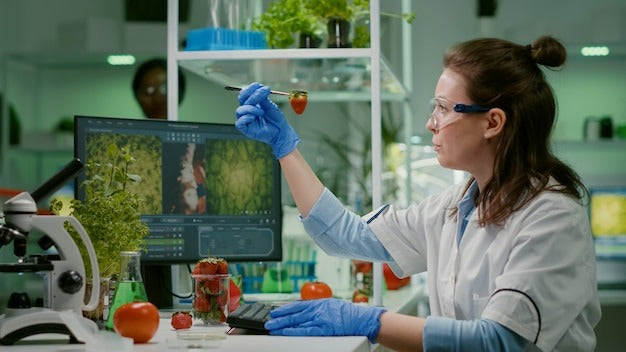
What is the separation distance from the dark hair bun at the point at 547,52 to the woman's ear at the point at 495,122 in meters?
0.16

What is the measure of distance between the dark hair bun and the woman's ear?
0.54ft

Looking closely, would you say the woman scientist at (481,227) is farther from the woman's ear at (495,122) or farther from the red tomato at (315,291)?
the red tomato at (315,291)

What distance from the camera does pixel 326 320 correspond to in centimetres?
203

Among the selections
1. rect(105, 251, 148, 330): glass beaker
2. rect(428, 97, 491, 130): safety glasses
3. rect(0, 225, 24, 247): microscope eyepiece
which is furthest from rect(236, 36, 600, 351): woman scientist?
rect(0, 225, 24, 247): microscope eyepiece

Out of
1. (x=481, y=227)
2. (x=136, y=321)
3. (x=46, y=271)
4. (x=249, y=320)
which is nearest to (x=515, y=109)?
(x=481, y=227)

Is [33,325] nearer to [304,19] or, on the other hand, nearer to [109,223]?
[109,223]

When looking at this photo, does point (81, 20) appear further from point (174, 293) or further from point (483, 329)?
point (483, 329)

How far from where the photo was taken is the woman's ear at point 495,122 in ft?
7.38

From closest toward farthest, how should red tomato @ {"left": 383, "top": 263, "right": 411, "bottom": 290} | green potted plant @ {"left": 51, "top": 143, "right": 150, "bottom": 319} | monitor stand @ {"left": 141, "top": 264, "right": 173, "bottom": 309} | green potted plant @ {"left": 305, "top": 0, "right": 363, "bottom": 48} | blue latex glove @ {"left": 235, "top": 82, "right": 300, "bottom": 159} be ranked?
1. green potted plant @ {"left": 51, "top": 143, "right": 150, "bottom": 319}
2. blue latex glove @ {"left": 235, "top": 82, "right": 300, "bottom": 159}
3. monitor stand @ {"left": 141, "top": 264, "right": 173, "bottom": 309}
4. green potted plant @ {"left": 305, "top": 0, "right": 363, "bottom": 48}
5. red tomato @ {"left": 383, "top": 263, "right": 411, "bottom": 290}

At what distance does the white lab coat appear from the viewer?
2.03 m

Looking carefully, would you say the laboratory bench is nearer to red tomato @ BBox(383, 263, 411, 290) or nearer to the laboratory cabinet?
the laboratory cabinet

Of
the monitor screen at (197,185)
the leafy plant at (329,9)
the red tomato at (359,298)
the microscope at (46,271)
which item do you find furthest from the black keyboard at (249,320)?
the leafy plant at (329,9)

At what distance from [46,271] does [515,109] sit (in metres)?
1.08

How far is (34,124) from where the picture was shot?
20.4 feet
